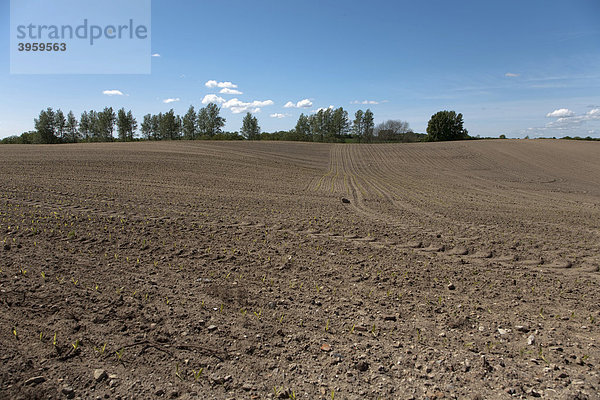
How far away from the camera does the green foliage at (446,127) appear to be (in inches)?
3479

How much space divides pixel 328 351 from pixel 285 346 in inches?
21.3

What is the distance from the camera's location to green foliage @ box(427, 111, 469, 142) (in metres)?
88.4

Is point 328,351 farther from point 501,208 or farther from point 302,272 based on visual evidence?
point 501,208

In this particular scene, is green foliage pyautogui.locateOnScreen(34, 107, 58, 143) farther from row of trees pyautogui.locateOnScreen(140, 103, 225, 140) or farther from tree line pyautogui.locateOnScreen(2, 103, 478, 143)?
row of trees pyautogui.locateOnScreen(140, 103, 225, 140)

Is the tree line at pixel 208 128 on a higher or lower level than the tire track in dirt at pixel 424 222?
higher

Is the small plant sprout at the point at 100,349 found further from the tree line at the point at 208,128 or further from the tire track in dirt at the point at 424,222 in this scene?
the tree line at the point at 208,128

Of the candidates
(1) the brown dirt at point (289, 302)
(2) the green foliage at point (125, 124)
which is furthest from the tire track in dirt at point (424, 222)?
(2) the green foliage at point (125, 124)

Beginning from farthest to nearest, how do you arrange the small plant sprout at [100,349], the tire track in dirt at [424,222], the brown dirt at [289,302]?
the tire track in dirt at [424,222], the small plant sprout at [100,349], the brown dirt at [289,302]

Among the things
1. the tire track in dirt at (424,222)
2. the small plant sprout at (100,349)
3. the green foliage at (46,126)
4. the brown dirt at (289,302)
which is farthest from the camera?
the green foliage at (46,126)

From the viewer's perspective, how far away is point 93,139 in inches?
3506

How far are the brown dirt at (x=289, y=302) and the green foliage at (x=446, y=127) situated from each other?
84.2m

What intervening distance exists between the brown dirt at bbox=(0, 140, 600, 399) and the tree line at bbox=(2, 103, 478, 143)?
7694 cm

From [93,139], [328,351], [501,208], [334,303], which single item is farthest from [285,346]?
[93,139]

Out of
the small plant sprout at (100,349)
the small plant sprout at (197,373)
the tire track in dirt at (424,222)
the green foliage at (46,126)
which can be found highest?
the green foliage at (46,126)
